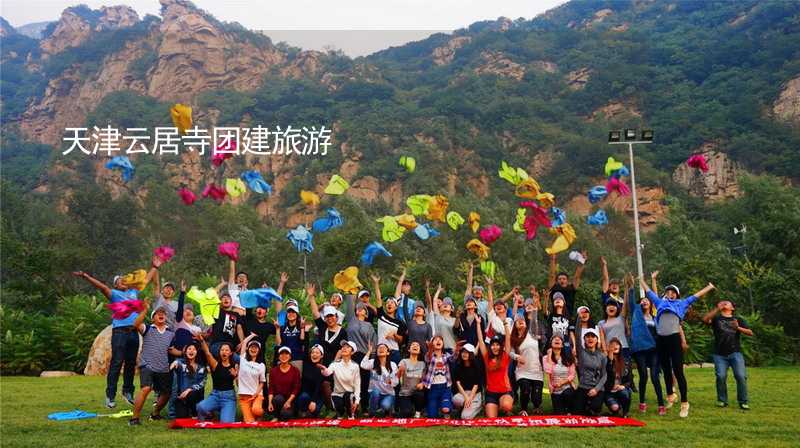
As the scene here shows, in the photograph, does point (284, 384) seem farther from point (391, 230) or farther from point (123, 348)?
point (391, 230)

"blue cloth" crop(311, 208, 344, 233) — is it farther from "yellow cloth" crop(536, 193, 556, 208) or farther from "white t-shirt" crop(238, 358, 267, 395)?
"white t-shirt" crop(238, 358, 267, 395)

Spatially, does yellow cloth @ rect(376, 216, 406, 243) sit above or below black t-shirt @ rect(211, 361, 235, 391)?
above

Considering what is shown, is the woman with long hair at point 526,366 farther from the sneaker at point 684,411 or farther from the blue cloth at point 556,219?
the blue cloth at point 556,219

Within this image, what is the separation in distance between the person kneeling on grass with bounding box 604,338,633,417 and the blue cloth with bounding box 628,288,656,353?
255 millimetres

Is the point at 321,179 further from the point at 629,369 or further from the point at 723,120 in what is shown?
the point at 629,369

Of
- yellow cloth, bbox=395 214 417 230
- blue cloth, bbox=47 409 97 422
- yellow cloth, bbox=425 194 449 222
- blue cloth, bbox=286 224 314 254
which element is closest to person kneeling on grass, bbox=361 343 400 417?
blue cloth, bbox=47 409 97 422

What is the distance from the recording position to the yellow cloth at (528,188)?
13.2m

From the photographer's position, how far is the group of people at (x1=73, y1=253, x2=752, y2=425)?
26.5ft

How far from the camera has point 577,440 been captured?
6781 mm

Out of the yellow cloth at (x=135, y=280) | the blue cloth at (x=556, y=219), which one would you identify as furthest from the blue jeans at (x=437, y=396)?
the blue cloth at (x=556, y=219)

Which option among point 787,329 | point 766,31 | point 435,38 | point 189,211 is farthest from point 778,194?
point 435,38

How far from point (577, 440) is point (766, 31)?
2923 inches

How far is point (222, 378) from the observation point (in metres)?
7.89

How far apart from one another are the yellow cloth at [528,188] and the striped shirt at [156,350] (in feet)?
24.0
